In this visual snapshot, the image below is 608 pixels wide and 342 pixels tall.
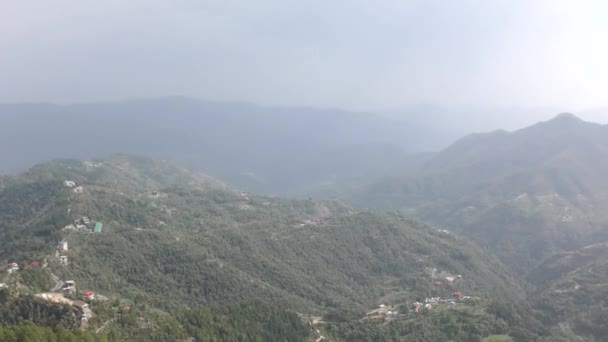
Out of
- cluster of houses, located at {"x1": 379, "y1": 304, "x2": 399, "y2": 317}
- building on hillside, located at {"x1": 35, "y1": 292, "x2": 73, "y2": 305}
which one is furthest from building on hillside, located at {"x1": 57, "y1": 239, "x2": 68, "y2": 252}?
cluster of houses, located at {"x1": 379, "y1": 304, "x2": 399, "y2": 317}

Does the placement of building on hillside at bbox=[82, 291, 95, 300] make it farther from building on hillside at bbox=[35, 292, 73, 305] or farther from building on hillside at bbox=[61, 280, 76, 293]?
building on hillside at bbox=[35, 292, 73, 305]

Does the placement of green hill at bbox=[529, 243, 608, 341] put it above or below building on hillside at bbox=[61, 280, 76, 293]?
below

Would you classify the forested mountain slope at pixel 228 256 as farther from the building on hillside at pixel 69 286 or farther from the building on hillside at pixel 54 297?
the building on hillside at pixel 69 286

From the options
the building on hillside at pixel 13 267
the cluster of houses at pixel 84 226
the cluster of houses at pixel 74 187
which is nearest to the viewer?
the building on hillside at pixel 13 267

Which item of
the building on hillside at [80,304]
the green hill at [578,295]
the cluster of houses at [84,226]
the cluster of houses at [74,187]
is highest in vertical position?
the cluster of houses at [74,187]

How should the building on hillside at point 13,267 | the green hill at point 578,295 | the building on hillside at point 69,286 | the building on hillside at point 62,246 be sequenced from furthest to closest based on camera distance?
the green hill at point 578,295
the building on hillside at point 62,246
the building on hillside at point 13,267
the building on hillside at point 69,286

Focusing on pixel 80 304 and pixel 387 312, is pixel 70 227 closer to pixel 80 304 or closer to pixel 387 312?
pixel 80 304

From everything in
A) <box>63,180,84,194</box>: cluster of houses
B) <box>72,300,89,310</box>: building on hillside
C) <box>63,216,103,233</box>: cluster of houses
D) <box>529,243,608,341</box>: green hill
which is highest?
<box>63,180,84,194</box>: cluster of houses

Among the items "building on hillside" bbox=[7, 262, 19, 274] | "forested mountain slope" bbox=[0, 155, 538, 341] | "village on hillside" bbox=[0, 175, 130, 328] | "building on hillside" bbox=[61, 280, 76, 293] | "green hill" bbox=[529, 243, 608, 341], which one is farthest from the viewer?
"green hill" bbox=[529, 243, 608, 341]

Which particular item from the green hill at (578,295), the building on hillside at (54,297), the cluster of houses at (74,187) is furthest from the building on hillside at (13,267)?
the green hill at (578,295)
